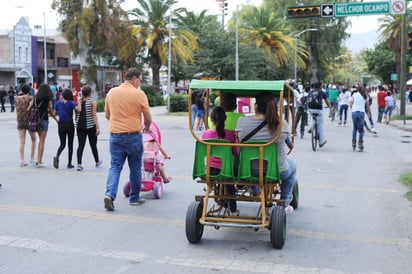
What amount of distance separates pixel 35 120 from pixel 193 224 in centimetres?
695

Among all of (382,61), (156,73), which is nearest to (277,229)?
(156,73)

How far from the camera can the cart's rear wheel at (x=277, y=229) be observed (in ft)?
19.4

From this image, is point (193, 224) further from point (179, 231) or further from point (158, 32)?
point (158, 32)

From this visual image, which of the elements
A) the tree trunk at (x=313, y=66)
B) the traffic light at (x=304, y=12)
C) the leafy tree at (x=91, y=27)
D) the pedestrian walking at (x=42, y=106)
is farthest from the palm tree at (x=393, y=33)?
the pedestrian walking at (x=42, y=106)

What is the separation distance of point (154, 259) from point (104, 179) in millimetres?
4996

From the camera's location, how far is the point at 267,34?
5322cm

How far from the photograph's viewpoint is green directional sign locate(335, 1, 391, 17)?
2412 centimetres

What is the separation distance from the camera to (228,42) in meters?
41.5

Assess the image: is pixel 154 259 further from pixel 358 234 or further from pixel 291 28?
pixel 291 28

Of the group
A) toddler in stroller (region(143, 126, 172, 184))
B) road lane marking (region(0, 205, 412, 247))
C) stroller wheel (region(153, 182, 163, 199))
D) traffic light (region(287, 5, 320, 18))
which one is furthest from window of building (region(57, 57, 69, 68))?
road lane marking (region(0, 205, 412, 247))

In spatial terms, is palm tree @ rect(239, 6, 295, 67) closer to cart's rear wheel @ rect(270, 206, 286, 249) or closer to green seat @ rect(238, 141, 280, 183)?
green seat @ rect(238, 141, 280, 183)

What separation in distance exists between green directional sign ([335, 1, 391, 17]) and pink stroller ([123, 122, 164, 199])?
17951 mm


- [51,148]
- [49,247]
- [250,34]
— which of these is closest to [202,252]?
[49,247]

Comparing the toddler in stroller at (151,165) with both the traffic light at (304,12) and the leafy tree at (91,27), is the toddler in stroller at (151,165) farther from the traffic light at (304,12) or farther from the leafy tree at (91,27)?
the leafy tree at (91,27)
